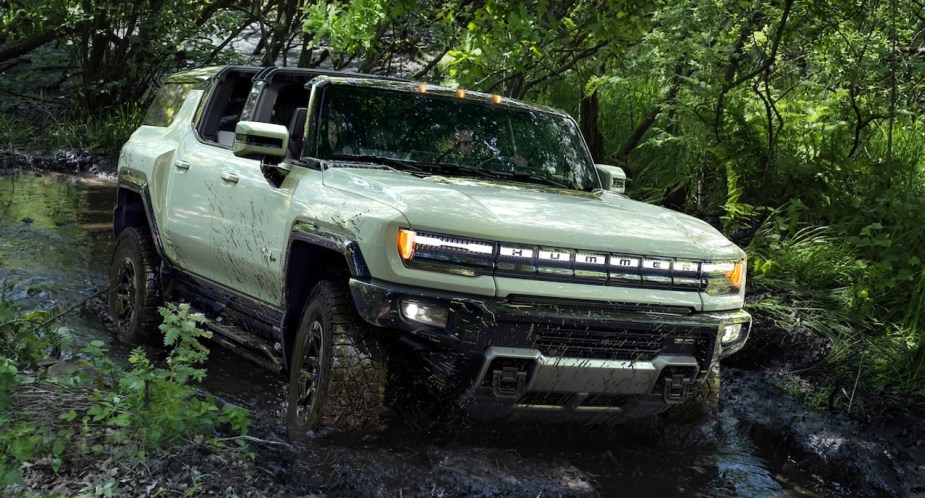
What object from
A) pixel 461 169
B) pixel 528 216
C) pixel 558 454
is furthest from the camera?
pixel 461 169

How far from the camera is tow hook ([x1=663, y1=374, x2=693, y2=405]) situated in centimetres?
470

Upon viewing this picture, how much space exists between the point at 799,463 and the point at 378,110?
2861mm

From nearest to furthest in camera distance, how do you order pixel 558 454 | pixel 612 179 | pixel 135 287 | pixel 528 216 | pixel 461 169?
pixel 528 216 → pixel 558 454 → pixel 461 169 → pixel 612 179 → pixel 135 287

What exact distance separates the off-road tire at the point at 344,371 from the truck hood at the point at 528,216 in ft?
1.66

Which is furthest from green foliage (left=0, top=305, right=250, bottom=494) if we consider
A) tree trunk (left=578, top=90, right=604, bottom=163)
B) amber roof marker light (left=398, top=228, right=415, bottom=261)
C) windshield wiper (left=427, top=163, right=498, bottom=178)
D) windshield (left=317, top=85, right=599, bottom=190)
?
tree trunk (left=578, top=90, right=604, bottom=163)

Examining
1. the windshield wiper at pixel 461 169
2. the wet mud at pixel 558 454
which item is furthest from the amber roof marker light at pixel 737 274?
the windshield wiper at pixel 461 169

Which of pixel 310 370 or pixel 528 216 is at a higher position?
pixel 528 216

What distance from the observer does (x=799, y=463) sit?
19.2ft

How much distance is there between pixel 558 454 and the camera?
5.20m

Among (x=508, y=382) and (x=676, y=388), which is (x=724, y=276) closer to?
(x=676, y=388)

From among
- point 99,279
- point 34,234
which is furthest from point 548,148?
point 34,234

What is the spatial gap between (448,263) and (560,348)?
A: 1.90ft

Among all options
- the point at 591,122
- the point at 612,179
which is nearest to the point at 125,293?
the point at 612,179

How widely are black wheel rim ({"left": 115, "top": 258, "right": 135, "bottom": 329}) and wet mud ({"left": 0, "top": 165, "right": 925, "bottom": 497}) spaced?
15cm
